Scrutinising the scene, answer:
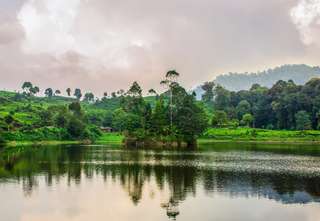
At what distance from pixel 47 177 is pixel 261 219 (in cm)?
2915

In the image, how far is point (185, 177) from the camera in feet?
164

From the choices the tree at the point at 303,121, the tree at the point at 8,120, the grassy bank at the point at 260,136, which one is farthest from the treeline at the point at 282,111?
the tree at the point at 8,120

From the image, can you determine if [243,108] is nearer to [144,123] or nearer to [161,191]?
[144,123]

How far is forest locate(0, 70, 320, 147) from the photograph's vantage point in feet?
386

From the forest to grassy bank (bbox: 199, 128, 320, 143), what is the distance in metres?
0.33

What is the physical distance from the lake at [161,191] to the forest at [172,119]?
2068 inches

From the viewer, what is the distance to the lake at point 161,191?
32625mm

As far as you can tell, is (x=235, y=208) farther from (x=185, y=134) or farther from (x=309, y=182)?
(x=185, y=134)

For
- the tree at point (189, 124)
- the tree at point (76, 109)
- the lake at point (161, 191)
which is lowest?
the lake at point (161, 191)

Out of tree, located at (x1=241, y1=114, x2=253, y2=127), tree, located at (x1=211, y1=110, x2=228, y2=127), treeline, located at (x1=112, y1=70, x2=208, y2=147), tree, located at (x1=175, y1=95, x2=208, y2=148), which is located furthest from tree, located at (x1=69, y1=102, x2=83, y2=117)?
tree, located at (x1=241, y1=114, x2=253, y2=127)

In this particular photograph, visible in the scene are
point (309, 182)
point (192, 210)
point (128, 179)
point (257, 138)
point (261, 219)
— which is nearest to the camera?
point (261, 219)

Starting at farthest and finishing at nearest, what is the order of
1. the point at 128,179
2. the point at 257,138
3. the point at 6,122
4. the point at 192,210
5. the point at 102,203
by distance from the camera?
the point at 257,138 < the point at 6,122 < the point at 128,179 < the point at 102,203 < the point at 192,210

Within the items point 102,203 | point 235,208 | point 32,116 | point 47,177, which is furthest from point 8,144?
point 235,208

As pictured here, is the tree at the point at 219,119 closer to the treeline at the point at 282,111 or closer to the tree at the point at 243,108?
the treeline at the point at 282,111
